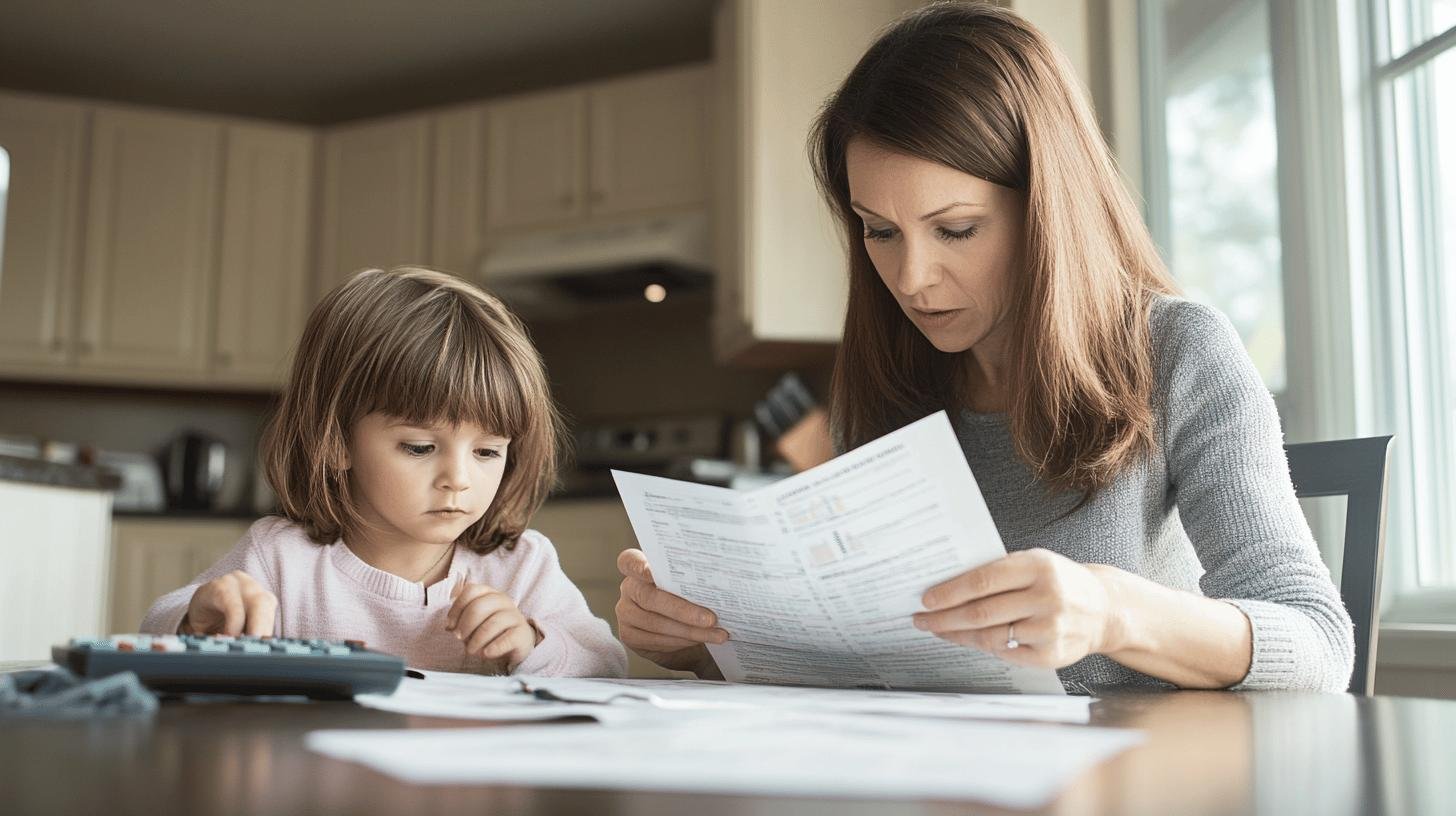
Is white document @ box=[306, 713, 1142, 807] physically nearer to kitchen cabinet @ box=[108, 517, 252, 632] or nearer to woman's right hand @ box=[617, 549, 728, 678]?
woman's right hand @ box=[617, 549, 728, 678]

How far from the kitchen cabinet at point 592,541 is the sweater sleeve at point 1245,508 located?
2.39 m

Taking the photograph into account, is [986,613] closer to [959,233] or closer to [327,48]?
[959,233]

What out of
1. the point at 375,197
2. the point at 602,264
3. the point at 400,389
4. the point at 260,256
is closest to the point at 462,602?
the point at 400,389

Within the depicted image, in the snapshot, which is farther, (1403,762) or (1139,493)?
(1139,493)

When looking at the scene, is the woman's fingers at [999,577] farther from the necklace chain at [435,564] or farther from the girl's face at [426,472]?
the necklace chain at [435,564]

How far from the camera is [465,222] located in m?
4.36

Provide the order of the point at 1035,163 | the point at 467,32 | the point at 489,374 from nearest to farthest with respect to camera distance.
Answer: the point at 1035,163 → the point at 489,374 → the point at 467,32

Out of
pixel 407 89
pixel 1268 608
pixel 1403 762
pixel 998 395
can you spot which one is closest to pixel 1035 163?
pixel 998 395

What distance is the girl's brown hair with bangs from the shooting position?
4.11ft

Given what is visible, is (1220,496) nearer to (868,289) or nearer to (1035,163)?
(1035,163)

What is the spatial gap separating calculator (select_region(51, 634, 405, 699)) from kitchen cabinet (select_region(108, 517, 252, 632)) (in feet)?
11.6

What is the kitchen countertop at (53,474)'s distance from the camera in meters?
2.61

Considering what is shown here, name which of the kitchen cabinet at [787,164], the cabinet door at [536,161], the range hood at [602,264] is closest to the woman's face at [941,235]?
the kitchen cabinet at [787,164]

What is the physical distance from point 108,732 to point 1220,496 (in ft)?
2.85
